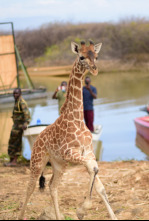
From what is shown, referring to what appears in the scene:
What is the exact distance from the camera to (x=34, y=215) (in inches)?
213

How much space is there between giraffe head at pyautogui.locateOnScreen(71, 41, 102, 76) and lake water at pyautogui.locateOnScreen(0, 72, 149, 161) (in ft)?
17.5

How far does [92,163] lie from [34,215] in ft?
5.14

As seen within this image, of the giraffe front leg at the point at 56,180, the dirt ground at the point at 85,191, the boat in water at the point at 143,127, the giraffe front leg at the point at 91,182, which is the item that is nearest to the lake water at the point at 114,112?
the boat in water at the point at 143,127

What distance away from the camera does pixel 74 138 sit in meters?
4.60

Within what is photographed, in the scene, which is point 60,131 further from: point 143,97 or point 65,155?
point 143,97

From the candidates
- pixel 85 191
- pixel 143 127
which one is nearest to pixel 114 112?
pixel 143 127

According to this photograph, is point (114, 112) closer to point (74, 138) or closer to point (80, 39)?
point (74, 138)

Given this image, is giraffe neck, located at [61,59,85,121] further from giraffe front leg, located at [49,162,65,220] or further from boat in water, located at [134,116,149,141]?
boat in water, located at [134,116,149,141]

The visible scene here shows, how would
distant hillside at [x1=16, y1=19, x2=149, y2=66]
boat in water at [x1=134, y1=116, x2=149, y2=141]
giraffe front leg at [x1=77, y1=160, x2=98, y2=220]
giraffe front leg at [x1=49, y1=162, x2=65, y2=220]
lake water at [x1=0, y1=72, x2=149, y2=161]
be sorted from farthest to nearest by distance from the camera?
distant hillside at [x1=16, y1=19, x2=149, y2=66] → boat in water at [x1=134, y1=116, x2=149, y2=141] → lake water at [x1=0, y1=72, x2=149, y2=161] → giraffe front leg at [x1=49, y1=162, x2=65, y2=220] → giraffe front leg at [x1=77, y1=160, x2=98, y2=220]

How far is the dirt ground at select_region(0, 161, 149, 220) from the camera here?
213 inches

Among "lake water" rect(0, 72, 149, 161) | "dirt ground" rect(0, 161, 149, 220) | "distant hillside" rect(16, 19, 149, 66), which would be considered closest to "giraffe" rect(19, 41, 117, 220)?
"dirt ground" rect(0, 161, 149, 220)

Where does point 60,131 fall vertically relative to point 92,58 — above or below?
below

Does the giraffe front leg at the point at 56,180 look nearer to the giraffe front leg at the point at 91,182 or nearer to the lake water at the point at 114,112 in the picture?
the giraffe front leg at the point at 91,182

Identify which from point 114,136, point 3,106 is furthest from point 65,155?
point 3,106
